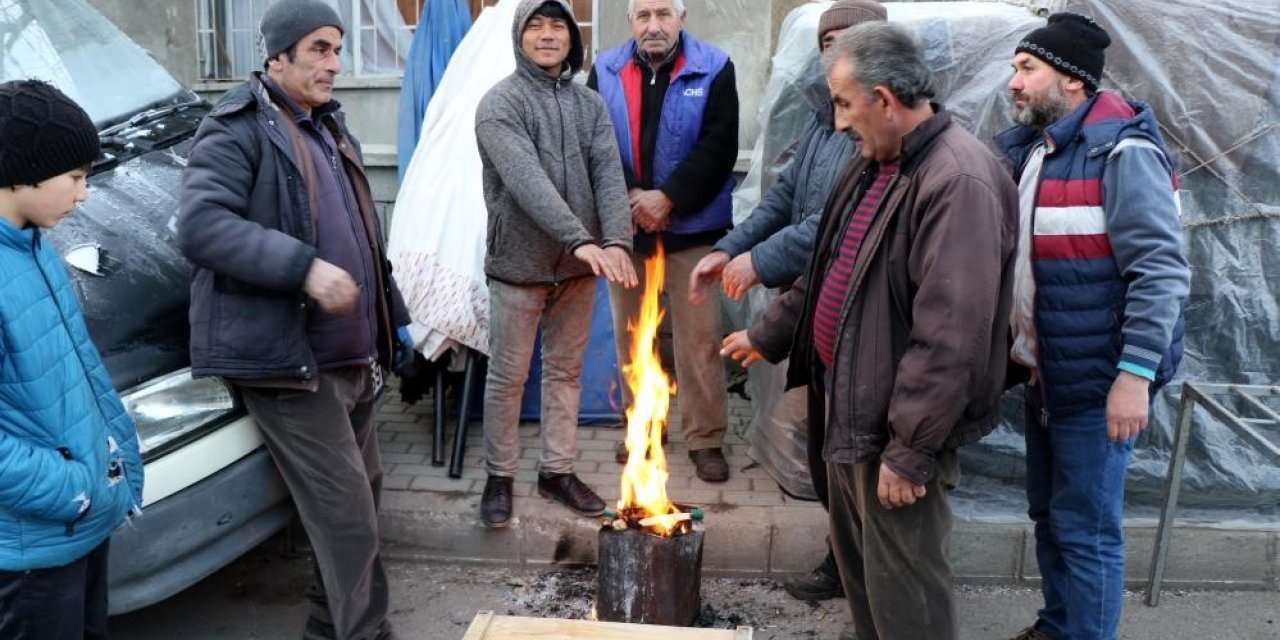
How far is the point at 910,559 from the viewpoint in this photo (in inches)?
115

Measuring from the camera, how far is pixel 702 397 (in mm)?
4934

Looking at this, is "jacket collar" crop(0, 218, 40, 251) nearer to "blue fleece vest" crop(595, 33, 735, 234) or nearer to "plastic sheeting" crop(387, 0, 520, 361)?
"plastic sheeting" crop(387, 0, 520, 361)

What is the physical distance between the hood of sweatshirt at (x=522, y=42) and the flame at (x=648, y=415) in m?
0.96

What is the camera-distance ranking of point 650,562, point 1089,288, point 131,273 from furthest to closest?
point 650,562 → point 131,273 → point 1089,288

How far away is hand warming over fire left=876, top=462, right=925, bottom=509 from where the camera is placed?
276cm

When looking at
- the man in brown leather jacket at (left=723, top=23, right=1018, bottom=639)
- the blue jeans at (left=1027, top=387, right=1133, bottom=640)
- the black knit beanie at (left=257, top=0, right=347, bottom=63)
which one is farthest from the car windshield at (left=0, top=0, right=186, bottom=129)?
the blue jeans at (left=1027, top=387, right=1133, bottom=640)

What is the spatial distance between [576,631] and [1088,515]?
1699 mm

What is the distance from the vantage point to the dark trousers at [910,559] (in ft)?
9.59

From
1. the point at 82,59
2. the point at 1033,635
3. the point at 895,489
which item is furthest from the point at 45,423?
the point at 1033,635

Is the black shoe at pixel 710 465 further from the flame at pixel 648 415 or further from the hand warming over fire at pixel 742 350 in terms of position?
the hand warming over fire at pixel 742 350

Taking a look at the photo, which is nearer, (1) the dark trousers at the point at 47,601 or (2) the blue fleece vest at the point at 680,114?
(1) the dark trousers at the point at 47,601

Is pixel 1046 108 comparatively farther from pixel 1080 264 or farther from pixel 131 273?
pixel 131 273

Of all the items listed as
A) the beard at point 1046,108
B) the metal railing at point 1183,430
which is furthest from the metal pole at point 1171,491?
the beard at point 1046,108

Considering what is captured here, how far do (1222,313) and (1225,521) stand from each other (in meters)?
0.89
